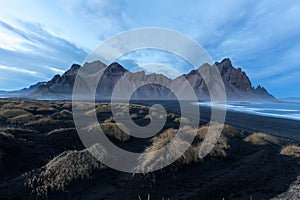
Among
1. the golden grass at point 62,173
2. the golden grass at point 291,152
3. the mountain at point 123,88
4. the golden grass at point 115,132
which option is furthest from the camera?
the mountain at point 123,88

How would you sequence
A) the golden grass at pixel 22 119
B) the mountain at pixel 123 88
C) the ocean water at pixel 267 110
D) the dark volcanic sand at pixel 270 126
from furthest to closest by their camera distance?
the mountain at pixel 123 88 < the ocean water at pixel 267 110 < the dark volcanic sand at pixel 270 126 < the golden grass at pixel 22 119

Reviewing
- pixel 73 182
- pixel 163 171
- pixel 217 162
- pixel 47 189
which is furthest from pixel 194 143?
pixel 47 189

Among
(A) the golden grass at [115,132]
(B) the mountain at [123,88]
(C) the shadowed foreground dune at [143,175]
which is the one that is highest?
(B) the mountain at [123,88]

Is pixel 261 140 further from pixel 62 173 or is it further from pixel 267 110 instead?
pixel 267 110

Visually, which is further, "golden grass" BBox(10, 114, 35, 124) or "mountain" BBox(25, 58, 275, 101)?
"mountain" BBox(25, 58, 275, 101)

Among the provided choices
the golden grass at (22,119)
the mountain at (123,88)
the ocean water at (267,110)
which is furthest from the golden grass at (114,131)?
the mountain at (123,88)

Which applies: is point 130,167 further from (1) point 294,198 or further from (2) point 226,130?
(2) point 226,130

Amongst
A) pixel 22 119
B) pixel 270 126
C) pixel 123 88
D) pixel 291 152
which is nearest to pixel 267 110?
pixel 270 126

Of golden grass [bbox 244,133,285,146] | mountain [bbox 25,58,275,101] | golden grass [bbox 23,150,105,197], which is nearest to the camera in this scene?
golden grass [bbox 23,150,105,197]

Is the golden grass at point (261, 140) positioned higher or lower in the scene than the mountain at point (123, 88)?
lower

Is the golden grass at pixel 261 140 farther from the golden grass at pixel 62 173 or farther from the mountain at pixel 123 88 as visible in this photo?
the mountain at pixel 123 88

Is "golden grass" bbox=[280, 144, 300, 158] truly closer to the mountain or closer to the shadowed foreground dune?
the shadowed foreground dune

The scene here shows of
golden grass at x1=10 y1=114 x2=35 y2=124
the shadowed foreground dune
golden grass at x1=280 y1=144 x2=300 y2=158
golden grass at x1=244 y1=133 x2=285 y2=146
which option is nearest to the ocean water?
golden grass at x1=244 y1=133 x2=285 y2=146

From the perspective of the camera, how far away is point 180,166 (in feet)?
34.2
